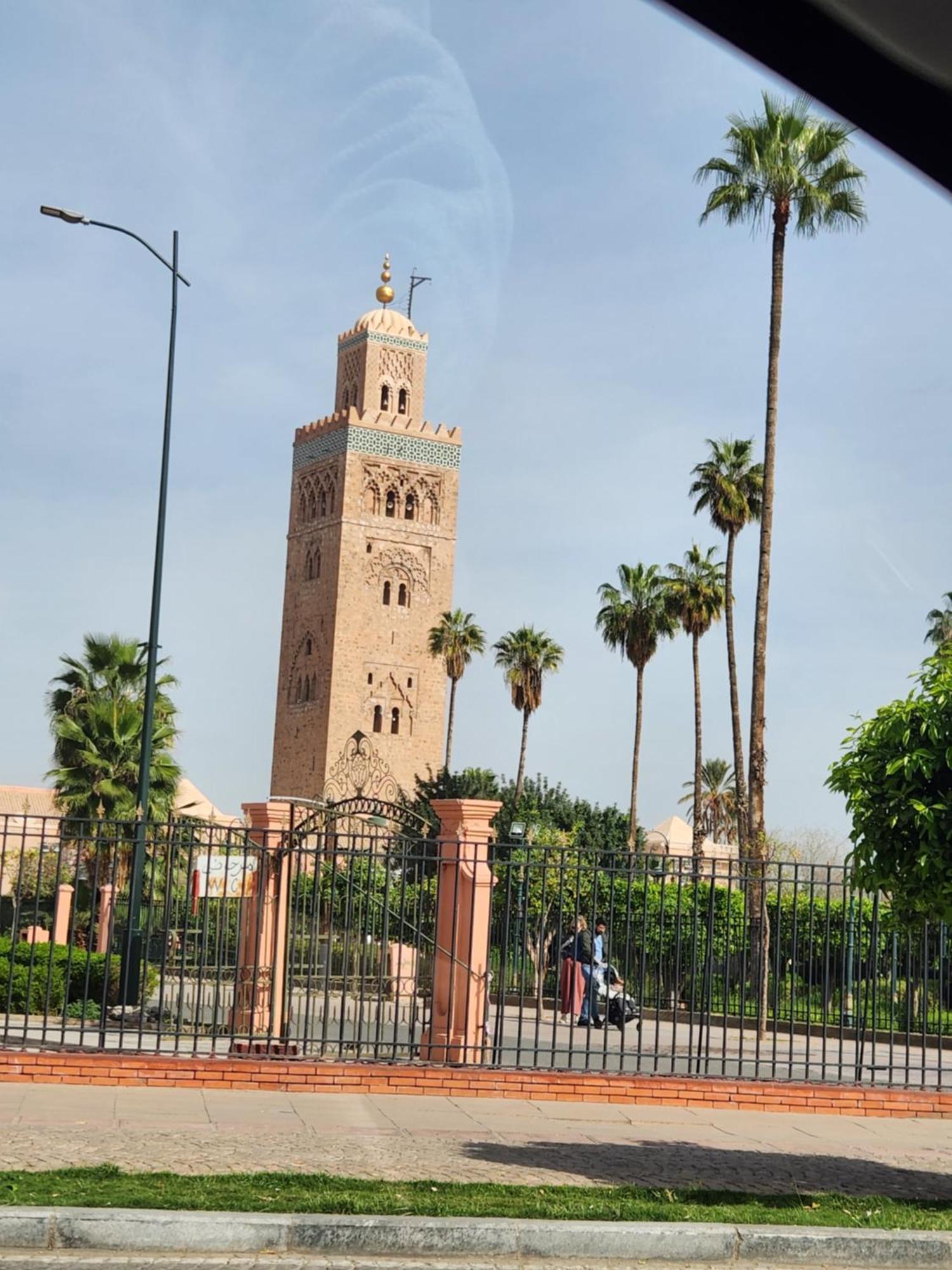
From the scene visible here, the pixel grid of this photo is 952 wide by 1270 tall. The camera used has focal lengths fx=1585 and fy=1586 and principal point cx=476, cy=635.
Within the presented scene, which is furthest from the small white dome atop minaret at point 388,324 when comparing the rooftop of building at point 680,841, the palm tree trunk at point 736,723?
the palm tree trunk at point 736,723

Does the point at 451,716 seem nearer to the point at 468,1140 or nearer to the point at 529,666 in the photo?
the point at 529,666

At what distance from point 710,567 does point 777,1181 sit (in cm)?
4278

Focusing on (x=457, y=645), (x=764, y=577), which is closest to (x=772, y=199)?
(x=764, y=577)

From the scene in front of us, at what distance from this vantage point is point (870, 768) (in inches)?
412

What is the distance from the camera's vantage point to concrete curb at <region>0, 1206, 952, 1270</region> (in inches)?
293

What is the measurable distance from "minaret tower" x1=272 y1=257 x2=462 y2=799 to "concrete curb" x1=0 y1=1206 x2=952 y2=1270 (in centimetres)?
6910

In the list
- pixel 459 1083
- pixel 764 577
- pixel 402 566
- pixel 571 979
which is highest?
pixel 402 566

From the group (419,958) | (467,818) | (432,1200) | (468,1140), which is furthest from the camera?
(467,818)

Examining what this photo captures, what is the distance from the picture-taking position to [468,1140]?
11414mm

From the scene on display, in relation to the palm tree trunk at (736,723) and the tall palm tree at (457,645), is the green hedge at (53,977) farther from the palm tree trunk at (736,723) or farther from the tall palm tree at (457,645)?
the tall palm tree at (457,645)

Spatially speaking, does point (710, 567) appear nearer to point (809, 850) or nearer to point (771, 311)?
point (771, 311)

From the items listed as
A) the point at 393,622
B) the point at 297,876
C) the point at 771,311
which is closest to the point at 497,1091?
the point at 297,876

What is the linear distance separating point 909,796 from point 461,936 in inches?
252

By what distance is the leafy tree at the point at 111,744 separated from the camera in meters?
35.0
